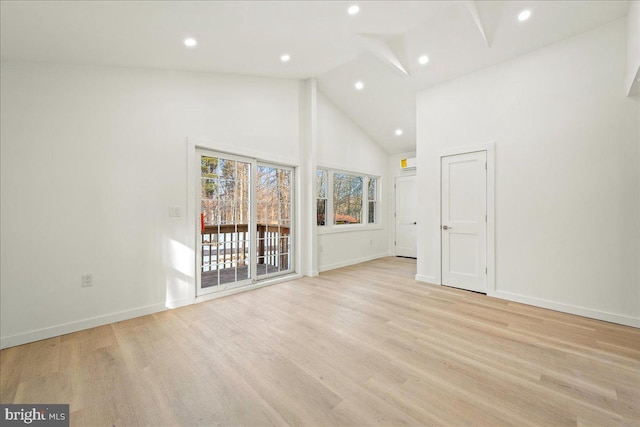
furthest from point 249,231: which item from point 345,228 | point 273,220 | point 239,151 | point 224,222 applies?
point 345,228

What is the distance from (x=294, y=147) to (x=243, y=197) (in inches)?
53.1

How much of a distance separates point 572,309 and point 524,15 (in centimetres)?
335

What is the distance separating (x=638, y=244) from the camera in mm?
2732

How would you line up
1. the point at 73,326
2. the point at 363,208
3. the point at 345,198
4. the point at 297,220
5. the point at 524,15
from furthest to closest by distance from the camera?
the point at 363,208
the point at 345,198
the point at 297,220
the point at 524,15
the point at 73,326

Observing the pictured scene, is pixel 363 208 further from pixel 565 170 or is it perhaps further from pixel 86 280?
pixel 86 280

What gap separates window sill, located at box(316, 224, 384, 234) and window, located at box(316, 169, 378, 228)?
0.10 metres

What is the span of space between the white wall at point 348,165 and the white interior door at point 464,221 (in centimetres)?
207

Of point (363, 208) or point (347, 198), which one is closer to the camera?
point (347, 198)

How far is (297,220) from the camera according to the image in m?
4.77

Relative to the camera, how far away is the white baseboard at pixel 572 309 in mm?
2772

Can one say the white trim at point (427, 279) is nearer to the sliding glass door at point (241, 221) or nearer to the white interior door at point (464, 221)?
the white interior door at point (464, 221)

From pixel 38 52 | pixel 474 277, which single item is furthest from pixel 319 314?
pixel 38 52

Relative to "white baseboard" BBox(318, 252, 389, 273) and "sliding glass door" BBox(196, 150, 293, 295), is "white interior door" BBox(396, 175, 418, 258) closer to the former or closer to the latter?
"white baseboard" BBox(318, 252, 389, 273)

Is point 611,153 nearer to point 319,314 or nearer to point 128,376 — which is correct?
point 319,314
